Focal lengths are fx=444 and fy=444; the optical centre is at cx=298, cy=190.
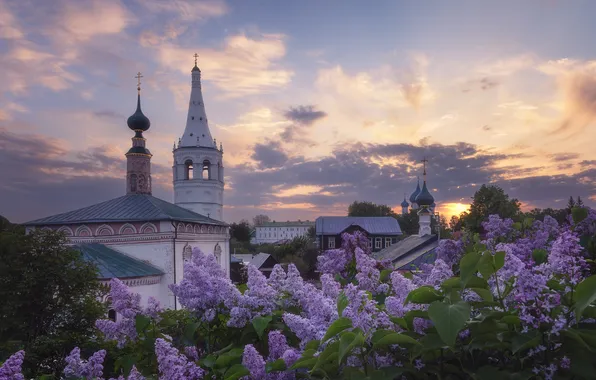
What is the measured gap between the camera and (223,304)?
9.82ft

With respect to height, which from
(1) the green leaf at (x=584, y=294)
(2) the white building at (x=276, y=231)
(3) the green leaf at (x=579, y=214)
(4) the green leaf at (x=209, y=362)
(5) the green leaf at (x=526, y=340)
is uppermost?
(3) the green leaf at (x=579, y=214)

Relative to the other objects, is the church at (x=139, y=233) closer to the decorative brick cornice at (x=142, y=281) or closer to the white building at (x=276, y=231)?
the decorative brick cornice at (x=142, y=281)

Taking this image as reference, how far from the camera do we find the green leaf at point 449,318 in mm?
1593

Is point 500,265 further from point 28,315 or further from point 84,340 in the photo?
point 28,315

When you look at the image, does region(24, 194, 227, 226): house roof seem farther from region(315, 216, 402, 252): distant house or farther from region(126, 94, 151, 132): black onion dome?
region(315, 216, 402, 252): distant house

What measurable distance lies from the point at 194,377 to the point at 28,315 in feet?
29.2

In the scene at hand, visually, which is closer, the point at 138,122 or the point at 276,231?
the point at 138,122

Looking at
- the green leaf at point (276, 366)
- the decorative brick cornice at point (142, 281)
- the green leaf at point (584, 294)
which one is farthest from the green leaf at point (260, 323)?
the decorative brick cornice at point (142, 281)

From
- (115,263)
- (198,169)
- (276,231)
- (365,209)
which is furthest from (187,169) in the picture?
(276,231)

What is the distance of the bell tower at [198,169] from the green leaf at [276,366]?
1502 inches

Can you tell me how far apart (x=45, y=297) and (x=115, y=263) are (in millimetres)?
12200

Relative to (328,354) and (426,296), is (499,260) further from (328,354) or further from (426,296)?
(328,354)

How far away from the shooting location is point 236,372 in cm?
217

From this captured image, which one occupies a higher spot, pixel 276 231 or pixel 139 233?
pixel 139 233
